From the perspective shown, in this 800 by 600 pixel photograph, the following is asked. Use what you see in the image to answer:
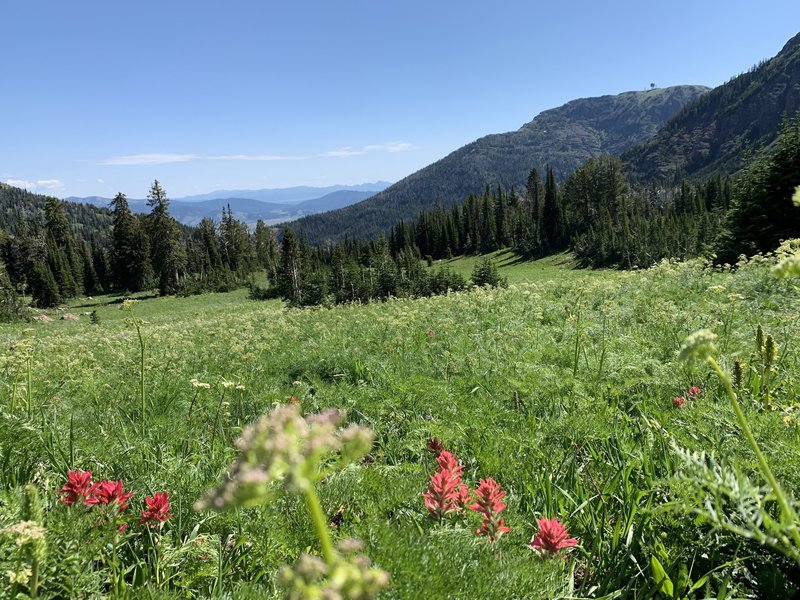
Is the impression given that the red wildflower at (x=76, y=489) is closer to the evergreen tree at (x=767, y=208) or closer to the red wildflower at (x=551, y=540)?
the red wildflower at (x=551, y=540)

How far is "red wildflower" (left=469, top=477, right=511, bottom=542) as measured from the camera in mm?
2170

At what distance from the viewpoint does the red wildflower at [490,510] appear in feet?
7.12

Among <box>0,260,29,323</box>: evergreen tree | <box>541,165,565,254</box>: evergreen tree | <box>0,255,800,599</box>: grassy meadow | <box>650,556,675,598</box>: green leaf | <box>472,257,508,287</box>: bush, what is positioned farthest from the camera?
<box>541,165,565,254</box>: evergreen tree

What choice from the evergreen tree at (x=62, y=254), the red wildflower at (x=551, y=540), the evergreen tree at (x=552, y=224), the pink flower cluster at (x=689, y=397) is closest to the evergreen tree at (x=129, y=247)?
the evergreen tree at (x=62, y=254)

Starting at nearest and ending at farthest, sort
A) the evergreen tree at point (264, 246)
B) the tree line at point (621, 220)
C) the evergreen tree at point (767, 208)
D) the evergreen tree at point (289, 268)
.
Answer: the evergreen tree at point (767, 208) → the tree line at point (621, 220) → the evergreen tree at point (289, 268) → the evergreen tree at point (264, 246)

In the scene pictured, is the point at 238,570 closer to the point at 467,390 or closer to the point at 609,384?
the point at 467,390

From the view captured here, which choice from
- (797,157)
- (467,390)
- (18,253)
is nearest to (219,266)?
(18,253)

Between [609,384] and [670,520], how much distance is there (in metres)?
2.14

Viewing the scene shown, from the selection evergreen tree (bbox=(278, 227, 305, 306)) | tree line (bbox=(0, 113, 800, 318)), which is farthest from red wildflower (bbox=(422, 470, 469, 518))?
evergreen tree (bbox=(278, 227, 305, 306))

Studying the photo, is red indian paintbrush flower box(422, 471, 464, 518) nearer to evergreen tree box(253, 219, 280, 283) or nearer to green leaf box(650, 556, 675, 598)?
green leaf box(650, 556, 675, 598)

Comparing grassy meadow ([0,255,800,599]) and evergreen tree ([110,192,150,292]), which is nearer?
grassy meadow ([0,255,800,599])

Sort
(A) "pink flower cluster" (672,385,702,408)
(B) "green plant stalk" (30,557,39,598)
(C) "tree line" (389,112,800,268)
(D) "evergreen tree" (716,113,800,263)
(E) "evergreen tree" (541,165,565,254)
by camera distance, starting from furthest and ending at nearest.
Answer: (E) "evergreen tree" (541,165,565,254), (C) "tree line" (389,112,800,268), (D) "evergreen tree" (716,113,800,263), (A) "pink flower cluster" (672,385,702,408), (B) "green plant stalk" (30,557,39,598)

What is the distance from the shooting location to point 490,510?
7.22 feet

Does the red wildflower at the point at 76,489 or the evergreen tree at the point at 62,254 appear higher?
the evergreen tree at the point at 62,254
